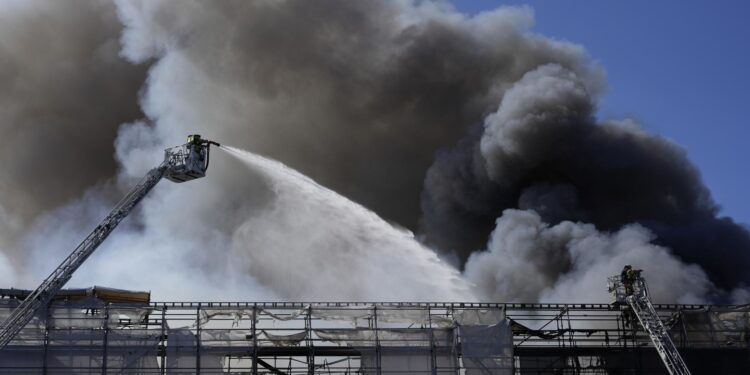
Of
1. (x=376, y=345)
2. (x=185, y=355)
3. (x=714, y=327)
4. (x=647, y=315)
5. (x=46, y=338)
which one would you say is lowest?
(x=185, y=355)

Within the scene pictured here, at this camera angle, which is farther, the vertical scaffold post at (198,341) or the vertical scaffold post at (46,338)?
the vertical scaffold post at (198,341)

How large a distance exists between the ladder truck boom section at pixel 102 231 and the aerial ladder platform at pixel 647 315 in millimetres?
20463

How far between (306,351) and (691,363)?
60.7 feet

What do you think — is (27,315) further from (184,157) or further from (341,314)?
(341,314)

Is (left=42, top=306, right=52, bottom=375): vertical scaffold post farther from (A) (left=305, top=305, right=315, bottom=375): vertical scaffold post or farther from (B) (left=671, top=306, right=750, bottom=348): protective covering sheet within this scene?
(B) (left=671, top=306, right=750, bottom=348): protective covering sheet

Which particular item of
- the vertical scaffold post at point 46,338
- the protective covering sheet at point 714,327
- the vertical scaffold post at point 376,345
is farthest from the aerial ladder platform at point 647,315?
the vertical scaffold post at point 46,338

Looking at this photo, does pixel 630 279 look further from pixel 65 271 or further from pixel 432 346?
pixel 65 271

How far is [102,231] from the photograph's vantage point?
55438 millimetres

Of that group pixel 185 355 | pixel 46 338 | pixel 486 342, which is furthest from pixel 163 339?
pixel 486 342

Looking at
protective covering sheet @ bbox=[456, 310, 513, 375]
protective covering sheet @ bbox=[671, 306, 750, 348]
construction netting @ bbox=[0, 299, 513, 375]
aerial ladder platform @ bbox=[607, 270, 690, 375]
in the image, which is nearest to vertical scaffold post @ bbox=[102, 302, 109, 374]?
construction netting @ bbox=[0, 299, 513, 375]

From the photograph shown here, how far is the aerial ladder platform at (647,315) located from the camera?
54094mm

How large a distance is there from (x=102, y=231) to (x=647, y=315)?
25.8m

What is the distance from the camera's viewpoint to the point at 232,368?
2114 inches

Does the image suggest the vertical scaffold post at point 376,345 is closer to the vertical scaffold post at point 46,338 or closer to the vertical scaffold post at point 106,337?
the vertical scaffold post at point 106,337
